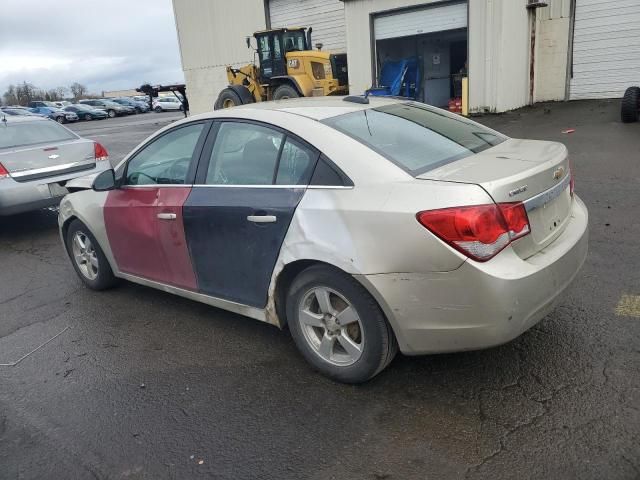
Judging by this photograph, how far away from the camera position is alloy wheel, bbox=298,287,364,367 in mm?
3045

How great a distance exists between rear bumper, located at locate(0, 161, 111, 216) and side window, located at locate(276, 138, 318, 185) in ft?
16.4

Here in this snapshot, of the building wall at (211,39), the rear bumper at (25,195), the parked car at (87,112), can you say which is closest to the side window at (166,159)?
the rear bumper at (25,195)

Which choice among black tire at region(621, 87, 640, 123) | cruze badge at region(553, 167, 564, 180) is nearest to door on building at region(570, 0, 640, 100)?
black tire at region(621, 87, 640, 123)

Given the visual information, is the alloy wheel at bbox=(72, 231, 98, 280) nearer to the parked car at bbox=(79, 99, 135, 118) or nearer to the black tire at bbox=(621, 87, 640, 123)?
the black tire at bbox=(621, 87, 640, 123)

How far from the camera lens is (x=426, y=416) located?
2.84m

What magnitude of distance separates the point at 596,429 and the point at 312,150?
2046 mm

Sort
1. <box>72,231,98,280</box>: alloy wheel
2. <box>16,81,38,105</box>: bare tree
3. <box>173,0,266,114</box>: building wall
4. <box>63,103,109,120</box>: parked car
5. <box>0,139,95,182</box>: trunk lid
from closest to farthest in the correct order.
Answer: <box>72,231,98,280</box>: alloy wheel, <box>0,139,95,182</box>: trunk lid, <box>173,0,266,114</box>: building wall, <box>63,103,109,120</box>: parked car, <box>16,81,38,105</box>: bare tree

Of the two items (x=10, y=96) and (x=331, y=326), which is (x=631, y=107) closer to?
(x=331, y=326)

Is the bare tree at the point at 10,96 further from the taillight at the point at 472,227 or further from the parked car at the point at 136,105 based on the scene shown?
the taillight at the point at 472,227

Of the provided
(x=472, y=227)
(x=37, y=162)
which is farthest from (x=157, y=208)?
(x=37, y=162)

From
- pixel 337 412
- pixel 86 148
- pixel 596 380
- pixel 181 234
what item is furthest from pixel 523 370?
pixel 86 148

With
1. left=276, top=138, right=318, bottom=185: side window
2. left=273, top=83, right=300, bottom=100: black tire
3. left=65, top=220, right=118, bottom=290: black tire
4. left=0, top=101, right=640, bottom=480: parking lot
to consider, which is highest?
left=273, top=83, right=300, bottom=100: black tire

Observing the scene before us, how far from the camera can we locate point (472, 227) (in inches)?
102

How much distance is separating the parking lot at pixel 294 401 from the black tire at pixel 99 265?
1.21 feet
